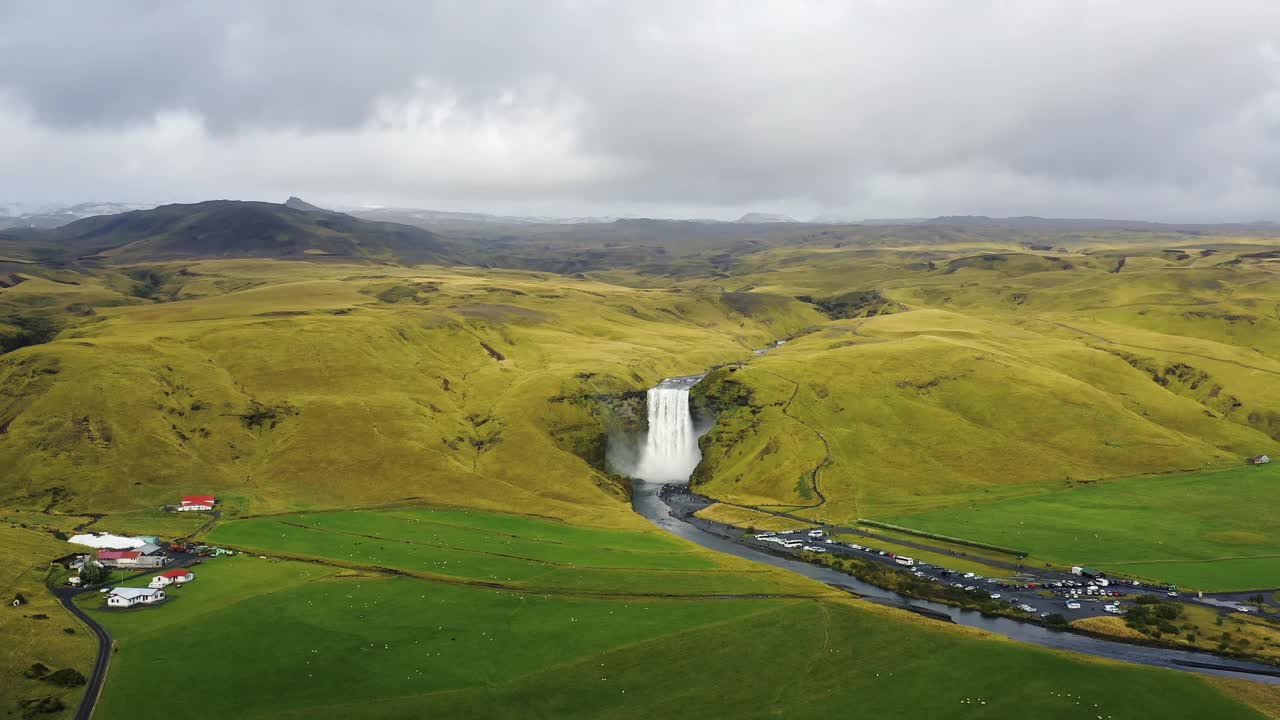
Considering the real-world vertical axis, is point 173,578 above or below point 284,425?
below

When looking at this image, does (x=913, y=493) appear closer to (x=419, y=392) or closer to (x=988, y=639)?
(x=988, y=639)

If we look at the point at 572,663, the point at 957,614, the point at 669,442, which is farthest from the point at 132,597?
the point at 669,442

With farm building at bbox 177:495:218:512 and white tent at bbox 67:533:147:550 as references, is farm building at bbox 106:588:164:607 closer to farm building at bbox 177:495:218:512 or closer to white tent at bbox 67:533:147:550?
white tent at bbox 67:533:147:550

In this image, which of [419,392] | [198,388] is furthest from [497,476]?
[198,388]

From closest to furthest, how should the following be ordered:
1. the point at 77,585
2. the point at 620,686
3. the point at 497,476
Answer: the point at 620,686
the point at 77,585
the point at 497,476

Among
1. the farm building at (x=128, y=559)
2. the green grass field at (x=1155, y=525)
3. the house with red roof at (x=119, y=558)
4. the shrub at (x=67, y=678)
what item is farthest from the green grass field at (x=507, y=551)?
the green grass field at (x=1155, y=525)

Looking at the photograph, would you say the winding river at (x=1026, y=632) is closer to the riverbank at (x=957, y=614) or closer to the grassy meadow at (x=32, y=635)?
the riverbank at (x=957, y=614)

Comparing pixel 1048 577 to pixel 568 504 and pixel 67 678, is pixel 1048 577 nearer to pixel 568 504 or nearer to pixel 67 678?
pixel 568 504
